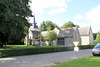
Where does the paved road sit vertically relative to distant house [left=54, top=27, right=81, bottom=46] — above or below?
below

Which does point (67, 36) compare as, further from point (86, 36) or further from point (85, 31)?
point (85, 31)

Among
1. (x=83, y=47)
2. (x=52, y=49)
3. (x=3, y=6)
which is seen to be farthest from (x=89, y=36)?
(x=3, y=6)

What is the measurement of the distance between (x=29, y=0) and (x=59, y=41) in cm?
2956

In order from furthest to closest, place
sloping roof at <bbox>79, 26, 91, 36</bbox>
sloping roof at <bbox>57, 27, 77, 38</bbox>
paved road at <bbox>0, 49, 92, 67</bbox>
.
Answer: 1. sloping roof at <bbox>79, 26, 91, 36</bbox>
2. sloping roof at <bbox>57, 27, 77, 38</bbox>
3. paved road at <bbox>0, 49, 92, 67</bbox>

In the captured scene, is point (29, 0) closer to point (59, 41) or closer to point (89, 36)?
point (59, 41)

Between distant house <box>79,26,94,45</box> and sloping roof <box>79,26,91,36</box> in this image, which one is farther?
sloping roof <box>79,26,91,36</box>

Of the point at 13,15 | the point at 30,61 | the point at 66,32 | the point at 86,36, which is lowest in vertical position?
the point at 30,61

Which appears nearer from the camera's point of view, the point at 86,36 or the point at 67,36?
the point at 67,36

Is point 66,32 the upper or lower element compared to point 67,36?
upper

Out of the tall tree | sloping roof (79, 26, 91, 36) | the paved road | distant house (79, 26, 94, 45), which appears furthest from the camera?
sloping roof (79, 26, 91, 36)

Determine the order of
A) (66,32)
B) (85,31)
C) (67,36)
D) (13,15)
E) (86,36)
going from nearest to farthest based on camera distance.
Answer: (13,15)
(67,36)
(66,32)
(86,36)
(85,31)

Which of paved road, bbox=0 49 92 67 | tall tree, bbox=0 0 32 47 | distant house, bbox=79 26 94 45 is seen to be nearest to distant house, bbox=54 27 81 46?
distant house, bbox=79 26 94 45

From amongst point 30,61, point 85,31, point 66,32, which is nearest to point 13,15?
point 30,61

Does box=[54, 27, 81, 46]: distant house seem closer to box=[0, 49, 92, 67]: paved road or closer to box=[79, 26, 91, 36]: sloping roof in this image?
box=[79, 26, 91, 36]: sloping roof
